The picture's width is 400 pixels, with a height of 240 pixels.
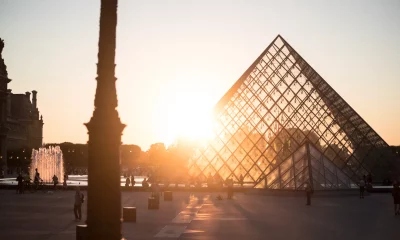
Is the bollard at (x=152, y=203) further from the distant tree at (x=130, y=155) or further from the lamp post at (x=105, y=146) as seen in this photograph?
the distant tree at (x=130, y=155)

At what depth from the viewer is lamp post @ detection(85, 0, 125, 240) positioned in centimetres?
723

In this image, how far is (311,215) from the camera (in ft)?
67.4

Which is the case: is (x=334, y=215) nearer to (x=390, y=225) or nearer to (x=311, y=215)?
(x=311, y=215)

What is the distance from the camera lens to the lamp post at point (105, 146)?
723 centimetres

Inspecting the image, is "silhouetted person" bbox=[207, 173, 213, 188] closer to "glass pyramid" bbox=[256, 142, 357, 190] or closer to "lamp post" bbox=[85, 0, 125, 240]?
"glass pyramid" bbox=[256, 142, 357, 190]

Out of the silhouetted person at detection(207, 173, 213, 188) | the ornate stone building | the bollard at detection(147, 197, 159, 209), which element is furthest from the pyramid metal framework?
the ornate stone building

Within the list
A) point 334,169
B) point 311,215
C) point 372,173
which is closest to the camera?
point 311,215

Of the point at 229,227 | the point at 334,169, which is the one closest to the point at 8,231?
the point at 229,227

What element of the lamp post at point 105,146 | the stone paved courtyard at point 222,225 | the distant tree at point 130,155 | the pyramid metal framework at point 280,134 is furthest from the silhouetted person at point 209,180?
the distant tree at point 130,155

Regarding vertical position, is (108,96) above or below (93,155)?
above

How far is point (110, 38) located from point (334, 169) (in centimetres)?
3130

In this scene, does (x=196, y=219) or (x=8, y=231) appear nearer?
(x=8, y=231)

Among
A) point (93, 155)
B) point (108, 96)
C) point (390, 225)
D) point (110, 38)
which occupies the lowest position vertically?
point (390, 225)

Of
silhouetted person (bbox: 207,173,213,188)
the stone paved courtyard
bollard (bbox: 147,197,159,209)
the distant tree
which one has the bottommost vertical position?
the stone paved courtyard
